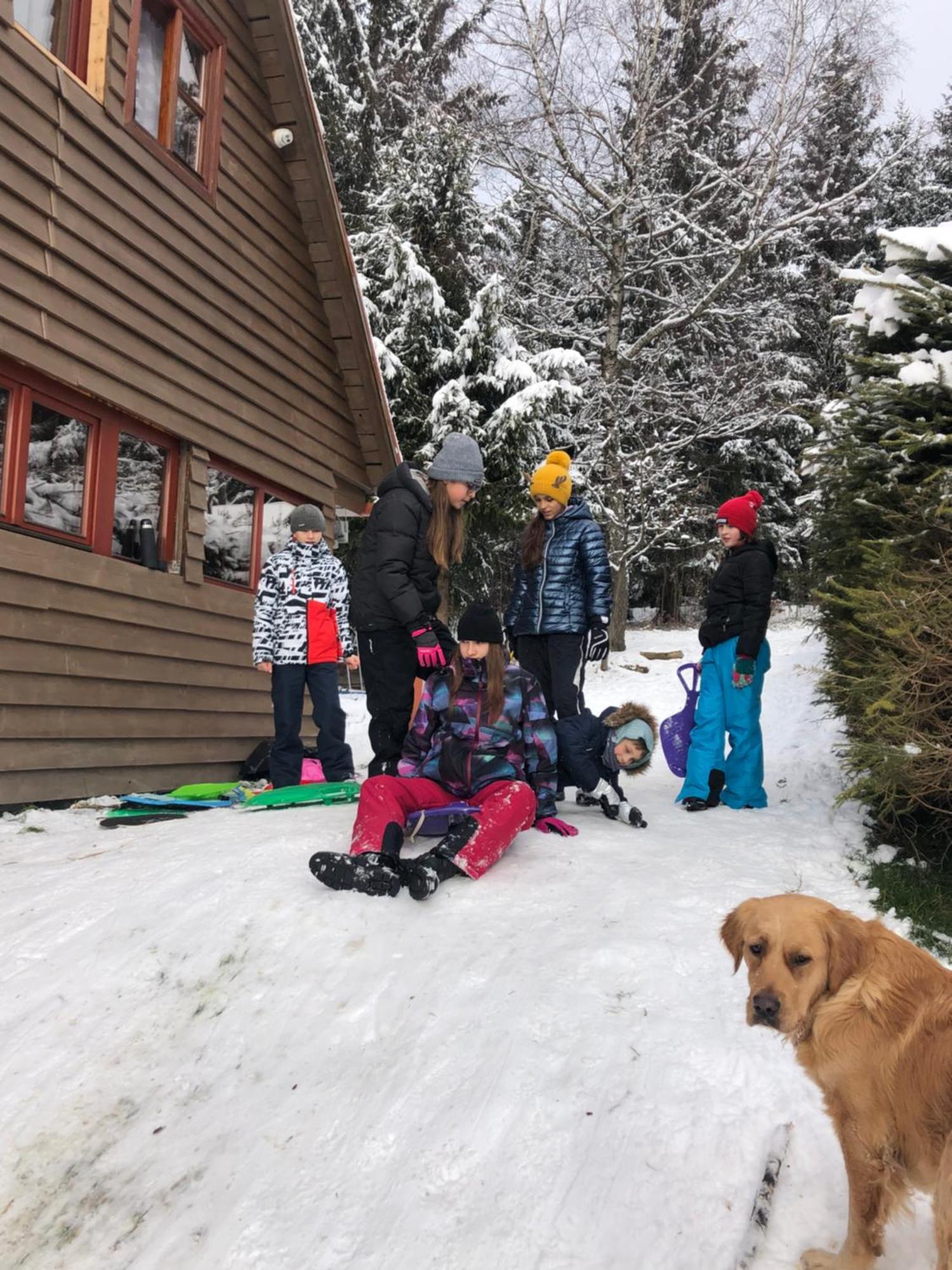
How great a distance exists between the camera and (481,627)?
467 cm

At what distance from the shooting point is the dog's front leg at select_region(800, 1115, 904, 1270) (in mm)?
2012

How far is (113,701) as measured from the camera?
23.0 ft

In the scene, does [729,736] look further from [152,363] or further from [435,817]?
[152,363]

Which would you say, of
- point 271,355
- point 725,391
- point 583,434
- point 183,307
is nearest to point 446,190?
point 583,434

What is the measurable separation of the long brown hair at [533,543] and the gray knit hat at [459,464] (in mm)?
648

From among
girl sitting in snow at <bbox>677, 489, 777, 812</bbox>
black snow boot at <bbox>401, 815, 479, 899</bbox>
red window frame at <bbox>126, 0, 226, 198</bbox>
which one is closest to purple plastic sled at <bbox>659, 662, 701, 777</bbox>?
girl sitting in snow at <bbox>677, 489, 777, 812</bbox>

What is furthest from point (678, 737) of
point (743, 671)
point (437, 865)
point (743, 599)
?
point (437, 865)

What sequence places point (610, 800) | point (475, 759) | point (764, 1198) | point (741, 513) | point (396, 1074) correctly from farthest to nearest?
point (741, 513) → point (610, 800) → point (475, 759) → point (396, 1074) → point (764, 1198)

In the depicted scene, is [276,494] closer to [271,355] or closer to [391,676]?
[271,355]

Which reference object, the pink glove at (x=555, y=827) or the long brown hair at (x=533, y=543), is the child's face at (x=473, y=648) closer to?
the pink glove at (x=555, y=827)

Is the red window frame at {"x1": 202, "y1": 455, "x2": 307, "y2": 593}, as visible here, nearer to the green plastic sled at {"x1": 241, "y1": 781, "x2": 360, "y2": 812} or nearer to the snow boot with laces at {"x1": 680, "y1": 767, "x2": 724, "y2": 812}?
the green plastic sled at {"x1": 241, "y1": 781, "x2": 360, "y2": 812}

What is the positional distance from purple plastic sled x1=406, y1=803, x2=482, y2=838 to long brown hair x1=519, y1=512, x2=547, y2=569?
1.87 metres

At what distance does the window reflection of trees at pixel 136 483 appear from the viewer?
727 cm

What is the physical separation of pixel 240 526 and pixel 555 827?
208 inches
